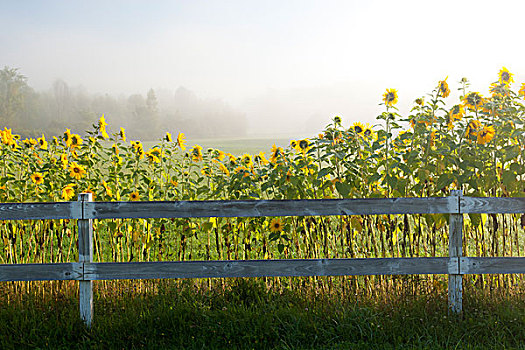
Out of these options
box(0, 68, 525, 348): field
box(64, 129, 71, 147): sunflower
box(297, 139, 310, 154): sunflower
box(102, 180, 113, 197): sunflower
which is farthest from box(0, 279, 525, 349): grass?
box(64, 129, 71, 147): sunflower

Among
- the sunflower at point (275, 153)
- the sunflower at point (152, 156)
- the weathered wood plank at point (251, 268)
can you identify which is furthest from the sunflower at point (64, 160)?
the sunflower at point (275, 153)

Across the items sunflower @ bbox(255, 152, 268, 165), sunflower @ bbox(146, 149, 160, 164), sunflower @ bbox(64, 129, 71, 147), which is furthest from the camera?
sunflower @ bbox(64, 129, 71, 147)

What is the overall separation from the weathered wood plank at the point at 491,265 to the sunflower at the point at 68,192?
3139 mm

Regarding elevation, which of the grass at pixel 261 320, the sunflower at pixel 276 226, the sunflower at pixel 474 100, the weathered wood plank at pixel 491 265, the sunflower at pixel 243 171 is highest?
the sunflower at pixel 474 100

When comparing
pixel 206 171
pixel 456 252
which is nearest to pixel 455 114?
pixel 456 252

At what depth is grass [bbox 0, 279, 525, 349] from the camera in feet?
10.1

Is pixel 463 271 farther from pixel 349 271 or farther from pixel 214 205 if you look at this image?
pixel 214 205

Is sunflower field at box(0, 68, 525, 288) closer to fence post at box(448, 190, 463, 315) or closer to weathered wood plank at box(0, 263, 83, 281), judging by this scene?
fence post at box(448, 190, 463, 315)

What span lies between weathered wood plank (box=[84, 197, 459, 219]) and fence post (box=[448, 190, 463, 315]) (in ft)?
0.43

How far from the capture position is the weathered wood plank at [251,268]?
3277 millimetres

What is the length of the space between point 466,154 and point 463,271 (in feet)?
2.92

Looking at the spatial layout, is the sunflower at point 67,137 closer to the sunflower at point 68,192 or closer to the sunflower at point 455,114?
the sunflower at point 68,192

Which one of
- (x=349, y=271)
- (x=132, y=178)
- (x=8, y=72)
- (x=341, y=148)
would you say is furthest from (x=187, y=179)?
(x=8, y=72)

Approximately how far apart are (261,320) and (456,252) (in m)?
1.44
